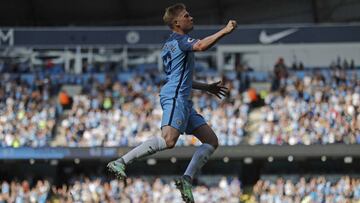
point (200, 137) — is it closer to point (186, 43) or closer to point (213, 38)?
point (186, 43)

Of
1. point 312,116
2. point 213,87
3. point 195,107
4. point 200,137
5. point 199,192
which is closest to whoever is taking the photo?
point 200,137

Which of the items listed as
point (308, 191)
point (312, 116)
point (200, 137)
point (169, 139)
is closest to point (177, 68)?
point (169, 139)

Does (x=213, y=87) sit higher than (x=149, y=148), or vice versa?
(x=213, y=87)

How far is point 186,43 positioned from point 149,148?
136cm

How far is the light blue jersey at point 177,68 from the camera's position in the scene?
394 inches

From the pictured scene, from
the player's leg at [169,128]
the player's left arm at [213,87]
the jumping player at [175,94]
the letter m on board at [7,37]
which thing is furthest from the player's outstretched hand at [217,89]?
the letter m on board at [7,37]

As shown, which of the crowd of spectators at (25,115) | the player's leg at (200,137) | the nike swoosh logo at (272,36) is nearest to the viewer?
the player's leg at (200,137)

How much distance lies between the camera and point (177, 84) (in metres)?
10.1

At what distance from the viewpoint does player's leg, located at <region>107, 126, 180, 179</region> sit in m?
9.86

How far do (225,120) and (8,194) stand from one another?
744 centimetres

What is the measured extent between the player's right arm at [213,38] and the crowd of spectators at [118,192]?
1599 cm

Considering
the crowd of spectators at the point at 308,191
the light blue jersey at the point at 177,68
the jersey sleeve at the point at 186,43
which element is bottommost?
the crowd of spectators at the point at 308,191

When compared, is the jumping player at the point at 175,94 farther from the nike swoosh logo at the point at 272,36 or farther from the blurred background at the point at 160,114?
the nike swoosh logo at the point at 272,36

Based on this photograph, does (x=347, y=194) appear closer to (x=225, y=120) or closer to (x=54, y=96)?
(x=225, y=120)
